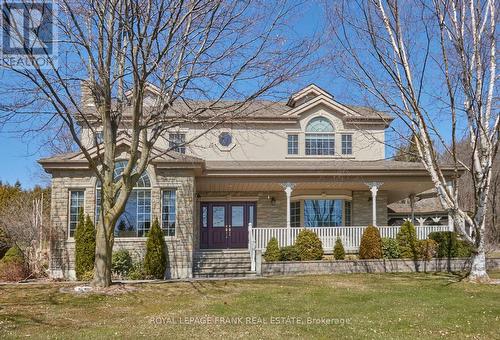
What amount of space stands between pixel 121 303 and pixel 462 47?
33.3 feet

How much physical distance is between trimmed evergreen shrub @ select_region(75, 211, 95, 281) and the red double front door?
17.5 feet

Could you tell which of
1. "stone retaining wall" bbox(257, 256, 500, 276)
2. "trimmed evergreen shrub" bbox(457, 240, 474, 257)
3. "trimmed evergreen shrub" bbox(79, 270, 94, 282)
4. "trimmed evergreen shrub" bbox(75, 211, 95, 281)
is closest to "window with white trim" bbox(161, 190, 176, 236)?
"trimmed evergreen shrub" bbox(75, 211, 95, 281)

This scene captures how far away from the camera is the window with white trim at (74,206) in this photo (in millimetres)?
15453

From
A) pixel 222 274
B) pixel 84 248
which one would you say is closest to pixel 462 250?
pixel 222 274

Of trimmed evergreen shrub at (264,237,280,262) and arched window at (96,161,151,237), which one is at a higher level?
arched window at (96,161,151,237)

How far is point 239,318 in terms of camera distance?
8.47 metres

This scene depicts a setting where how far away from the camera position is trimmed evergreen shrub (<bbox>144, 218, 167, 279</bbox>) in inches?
576

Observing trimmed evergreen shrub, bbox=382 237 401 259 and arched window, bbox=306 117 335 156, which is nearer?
trimmed evergreen shrub, bbox=382 237 401 259

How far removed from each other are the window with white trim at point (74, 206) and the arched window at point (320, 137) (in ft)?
29.7

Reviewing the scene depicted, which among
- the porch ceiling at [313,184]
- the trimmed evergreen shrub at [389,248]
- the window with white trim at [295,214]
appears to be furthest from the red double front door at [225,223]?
the trimmed evergreen shrub at [389,248]

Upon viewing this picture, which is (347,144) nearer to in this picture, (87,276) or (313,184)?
(313,184)

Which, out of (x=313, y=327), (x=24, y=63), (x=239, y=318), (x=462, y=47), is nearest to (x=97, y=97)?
(x=24, y=63)

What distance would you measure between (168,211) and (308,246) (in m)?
4.80

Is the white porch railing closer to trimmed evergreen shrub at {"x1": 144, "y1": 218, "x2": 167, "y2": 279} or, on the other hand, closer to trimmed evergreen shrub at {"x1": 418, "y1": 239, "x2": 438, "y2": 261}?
trimmed evergreen shrub at {"x1": 418, "y1": 239, "x2": 438, "y2": 261}
